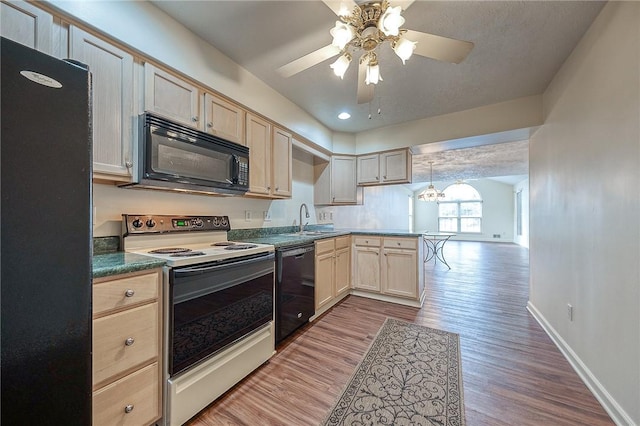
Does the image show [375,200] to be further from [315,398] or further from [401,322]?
[315,398]

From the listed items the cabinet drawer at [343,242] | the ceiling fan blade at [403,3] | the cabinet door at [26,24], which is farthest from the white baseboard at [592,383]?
the cabinet door at [26,24]

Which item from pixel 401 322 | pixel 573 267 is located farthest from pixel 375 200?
pixel 573 267

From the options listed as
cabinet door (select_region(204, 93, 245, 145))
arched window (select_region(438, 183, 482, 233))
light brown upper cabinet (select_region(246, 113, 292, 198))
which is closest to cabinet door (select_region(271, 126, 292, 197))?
light brown upper cabinet (select_region(246, 113, 292, 198))

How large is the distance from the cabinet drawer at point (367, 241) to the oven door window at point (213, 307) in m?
1.80

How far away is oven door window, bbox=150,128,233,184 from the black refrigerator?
77cm

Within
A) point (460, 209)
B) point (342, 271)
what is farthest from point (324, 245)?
point (460, 209)

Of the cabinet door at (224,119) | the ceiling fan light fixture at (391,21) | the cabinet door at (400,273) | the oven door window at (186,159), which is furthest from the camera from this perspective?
the cabinet door at (400,273)

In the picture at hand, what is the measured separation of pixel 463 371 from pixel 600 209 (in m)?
1.45

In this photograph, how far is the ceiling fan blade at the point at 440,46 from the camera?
130 cm

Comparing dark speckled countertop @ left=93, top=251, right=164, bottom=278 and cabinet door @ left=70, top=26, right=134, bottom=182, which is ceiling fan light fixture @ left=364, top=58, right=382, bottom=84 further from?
dark speckled countertop @ left=93, top=251, right=164, bottom=278

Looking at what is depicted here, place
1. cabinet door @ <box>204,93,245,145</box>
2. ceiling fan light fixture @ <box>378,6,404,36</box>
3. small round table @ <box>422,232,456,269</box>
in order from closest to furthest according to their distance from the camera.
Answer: ceiling fan light fixture @ <box>378,6,404,36</box>
cabinet door @ <box>204,93,245,145</box>
small round table @ <box>422,232,456,269</box>

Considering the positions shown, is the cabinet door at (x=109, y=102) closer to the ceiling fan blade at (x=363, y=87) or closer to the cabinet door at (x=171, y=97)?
the cabinet door at (x=171, y=97)

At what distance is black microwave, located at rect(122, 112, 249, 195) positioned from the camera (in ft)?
4.91

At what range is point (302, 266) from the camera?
244 centimetres
